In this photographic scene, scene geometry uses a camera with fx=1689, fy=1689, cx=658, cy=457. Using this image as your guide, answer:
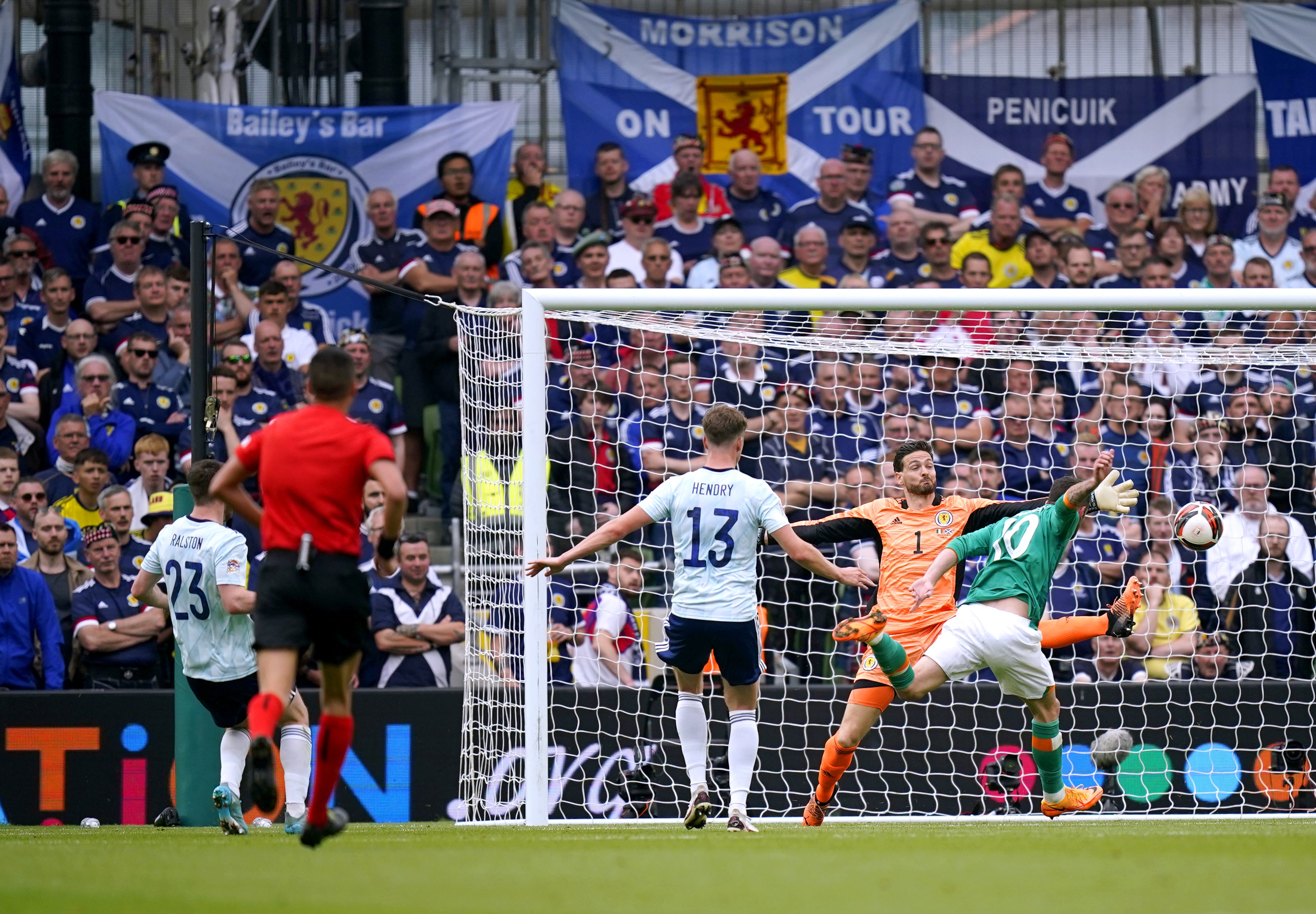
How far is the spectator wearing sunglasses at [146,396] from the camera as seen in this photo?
12.9 m

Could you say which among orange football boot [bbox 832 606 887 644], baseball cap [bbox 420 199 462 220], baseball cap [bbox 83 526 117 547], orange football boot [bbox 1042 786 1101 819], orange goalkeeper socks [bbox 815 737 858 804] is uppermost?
baseball cap [bbox 420 199 462 220]

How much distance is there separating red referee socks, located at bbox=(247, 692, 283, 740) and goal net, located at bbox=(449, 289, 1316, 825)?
3.27 metres

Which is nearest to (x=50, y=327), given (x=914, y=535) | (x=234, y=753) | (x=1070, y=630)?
(x=234, y=753)

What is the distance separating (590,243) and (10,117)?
210 inches

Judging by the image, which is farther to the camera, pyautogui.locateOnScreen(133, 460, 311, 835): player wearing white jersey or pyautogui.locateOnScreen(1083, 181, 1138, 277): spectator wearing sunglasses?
pyautogui.locateOnScreen(1083, 181, 1138, 277): spectator wearing sunglasses

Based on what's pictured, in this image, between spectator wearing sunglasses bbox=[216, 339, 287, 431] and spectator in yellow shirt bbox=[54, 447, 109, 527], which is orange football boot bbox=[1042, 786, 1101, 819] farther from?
spectator in yellow shirt bbox=[54, 447, 109, 527]

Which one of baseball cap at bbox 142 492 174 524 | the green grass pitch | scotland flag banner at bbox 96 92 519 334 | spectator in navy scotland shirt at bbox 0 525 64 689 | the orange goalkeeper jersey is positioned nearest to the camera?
the green grass pitch

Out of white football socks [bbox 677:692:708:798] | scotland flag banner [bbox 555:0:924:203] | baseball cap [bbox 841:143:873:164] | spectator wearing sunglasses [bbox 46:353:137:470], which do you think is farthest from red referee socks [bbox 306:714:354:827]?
scotland flag banner [bbox 555:0:924:203]

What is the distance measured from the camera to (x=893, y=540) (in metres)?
9.62

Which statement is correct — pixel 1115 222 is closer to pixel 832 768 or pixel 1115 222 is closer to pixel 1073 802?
pixel 1073 802

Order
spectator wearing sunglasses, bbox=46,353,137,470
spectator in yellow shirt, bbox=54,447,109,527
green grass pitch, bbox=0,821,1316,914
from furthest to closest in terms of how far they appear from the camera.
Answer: spectator wearing sunglasses, bbox=46,353,137,470 < spectator in yellow shirt, bbox=54,447,109,527 < green grass pitch, bbox=0,821,1316,914

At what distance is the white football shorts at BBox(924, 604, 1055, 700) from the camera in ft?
29.0

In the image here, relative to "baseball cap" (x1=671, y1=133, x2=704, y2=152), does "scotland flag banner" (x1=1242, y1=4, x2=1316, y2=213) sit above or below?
above

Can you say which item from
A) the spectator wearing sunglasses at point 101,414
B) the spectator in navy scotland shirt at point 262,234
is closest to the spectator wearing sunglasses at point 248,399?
the spectator wearing sunglasses at point 101,414
